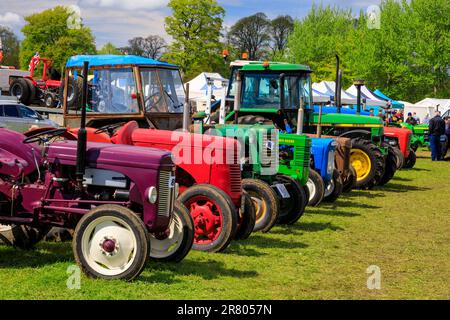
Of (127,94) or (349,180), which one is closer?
(127,94)

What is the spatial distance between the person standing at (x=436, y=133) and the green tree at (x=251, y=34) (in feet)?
128

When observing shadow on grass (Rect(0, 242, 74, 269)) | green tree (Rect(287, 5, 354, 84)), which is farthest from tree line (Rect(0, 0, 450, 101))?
shadow on grass (Rect(0, 242, 74, 269))

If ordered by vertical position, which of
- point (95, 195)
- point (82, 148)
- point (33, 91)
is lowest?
point (95, 195)

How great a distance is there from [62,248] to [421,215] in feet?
22.1

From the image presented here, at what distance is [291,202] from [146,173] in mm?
4156

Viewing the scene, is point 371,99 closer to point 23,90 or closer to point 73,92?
point 23,90

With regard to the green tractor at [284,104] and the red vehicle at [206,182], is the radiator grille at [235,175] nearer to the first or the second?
the red vehicle at [206,182]

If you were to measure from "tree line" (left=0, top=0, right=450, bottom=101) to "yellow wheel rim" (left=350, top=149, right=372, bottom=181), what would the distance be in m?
21.5

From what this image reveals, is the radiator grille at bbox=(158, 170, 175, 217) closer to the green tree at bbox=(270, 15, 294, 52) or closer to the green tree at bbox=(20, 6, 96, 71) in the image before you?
the green tree at bbox=(20, 6, 96, 71)

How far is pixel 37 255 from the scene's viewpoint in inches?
273

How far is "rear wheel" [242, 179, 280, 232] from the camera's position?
348 inches

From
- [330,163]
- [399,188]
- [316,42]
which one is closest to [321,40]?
[316,42]
